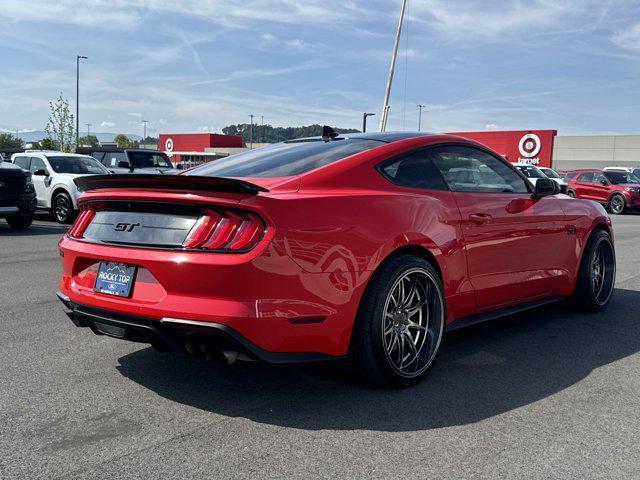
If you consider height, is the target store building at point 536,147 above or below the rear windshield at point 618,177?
above

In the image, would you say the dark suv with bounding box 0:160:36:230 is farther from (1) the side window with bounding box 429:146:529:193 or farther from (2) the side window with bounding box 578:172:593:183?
(2) the side window with bounding box 578:172:593:183

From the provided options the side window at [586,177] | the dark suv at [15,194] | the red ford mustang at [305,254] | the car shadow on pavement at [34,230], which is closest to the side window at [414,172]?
the red ford mustang at [305,254]

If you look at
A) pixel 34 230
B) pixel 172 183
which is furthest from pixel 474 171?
pixel 34 230

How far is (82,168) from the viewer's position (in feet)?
50.4

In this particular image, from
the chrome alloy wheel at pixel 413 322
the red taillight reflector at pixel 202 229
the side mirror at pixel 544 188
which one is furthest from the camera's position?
the side mirror at pixel 544 188

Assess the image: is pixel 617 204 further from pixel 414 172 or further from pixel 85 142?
pixel 85 142

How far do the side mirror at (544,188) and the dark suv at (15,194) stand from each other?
34.4ft

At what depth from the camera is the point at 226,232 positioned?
311cm

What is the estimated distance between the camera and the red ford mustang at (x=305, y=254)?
10.1ft

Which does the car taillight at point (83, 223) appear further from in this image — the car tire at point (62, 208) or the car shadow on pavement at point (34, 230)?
the car tire at point (62, 208)

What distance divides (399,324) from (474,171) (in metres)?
1.46

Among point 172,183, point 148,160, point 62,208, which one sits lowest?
point 62,208

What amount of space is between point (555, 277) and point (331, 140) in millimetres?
2251

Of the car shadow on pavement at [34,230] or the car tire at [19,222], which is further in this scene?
the car tire at [19,222]
